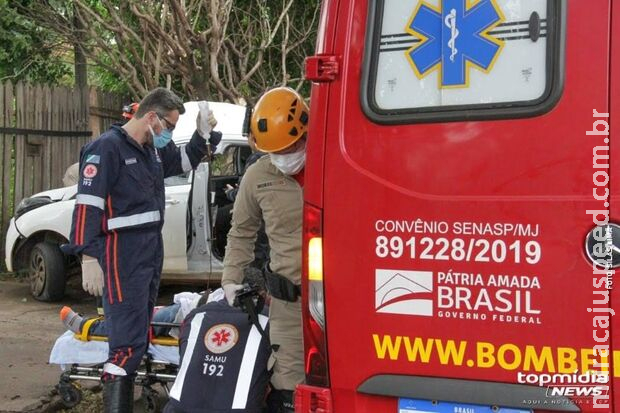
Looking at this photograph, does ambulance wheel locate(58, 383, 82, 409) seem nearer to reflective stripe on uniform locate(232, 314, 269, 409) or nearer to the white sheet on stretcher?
the white sheet on stretcher

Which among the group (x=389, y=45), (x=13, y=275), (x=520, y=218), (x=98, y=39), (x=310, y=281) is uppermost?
(x=98, y=39)

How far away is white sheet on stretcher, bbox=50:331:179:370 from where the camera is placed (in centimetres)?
448

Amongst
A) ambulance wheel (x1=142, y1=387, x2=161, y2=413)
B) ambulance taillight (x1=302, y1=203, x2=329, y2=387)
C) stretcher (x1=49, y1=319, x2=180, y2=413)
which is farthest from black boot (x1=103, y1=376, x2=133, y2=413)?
ambulance taillight (x1=302, y1=203, x2=329, y2=387)

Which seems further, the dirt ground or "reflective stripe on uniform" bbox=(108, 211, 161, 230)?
the dirt ground

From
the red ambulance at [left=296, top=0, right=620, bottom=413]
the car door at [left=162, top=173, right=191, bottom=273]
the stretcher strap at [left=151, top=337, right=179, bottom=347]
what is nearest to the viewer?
the red ambulance at [left=296, top=0, right=620, bottom=413]

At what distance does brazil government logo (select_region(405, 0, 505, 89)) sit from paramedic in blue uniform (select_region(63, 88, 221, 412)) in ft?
7.44

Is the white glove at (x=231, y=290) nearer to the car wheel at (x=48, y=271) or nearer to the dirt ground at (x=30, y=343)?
the dirt ground at (x=30, y=343)

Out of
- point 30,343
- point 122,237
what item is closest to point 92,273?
point 122,237

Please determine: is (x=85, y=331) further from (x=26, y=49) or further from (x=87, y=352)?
(x=26, y=49)

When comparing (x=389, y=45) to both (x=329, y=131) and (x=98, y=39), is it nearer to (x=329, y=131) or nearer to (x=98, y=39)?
(x=329, y=131)

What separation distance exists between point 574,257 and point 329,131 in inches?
35.1

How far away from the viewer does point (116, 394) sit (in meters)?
4.16

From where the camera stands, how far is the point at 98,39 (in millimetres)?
10516

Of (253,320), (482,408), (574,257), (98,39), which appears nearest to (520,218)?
(574,257)
